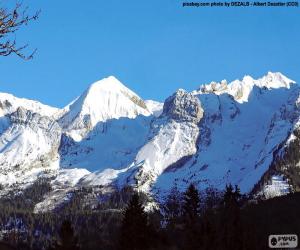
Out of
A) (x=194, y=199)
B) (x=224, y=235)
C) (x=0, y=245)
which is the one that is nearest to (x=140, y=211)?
(x=224, y=235)

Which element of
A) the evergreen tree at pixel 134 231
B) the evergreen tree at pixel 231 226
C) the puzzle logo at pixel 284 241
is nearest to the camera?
the puzzle logo at pixel 284 241

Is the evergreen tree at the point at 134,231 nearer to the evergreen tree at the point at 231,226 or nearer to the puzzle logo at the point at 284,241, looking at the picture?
the evergreen tree at the point at 231,226

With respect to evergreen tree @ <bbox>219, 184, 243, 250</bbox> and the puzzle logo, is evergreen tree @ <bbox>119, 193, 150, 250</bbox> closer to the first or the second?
evergreen tree @ <bbox>219, 184, 243, 250</bbox>

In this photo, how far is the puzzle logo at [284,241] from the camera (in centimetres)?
2072

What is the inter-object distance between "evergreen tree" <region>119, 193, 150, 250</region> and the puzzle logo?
5095cm

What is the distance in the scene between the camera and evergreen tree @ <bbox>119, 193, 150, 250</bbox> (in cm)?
7250

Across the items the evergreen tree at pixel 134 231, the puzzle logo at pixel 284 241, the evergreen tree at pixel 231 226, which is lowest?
the puzzle logo at pixel 284 241

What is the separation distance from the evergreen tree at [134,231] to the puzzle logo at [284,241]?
5095 cm

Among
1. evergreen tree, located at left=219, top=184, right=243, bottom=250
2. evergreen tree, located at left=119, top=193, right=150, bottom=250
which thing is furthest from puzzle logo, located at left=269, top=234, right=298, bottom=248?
evergreen tree, located at left=219, top=184, right=243, bottom=250

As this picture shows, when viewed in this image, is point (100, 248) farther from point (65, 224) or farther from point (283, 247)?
point (283, 247)

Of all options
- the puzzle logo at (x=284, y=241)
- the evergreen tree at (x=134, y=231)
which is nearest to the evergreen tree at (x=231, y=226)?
the evergreen tree at (x=134, y=231)

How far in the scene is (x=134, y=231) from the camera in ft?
242

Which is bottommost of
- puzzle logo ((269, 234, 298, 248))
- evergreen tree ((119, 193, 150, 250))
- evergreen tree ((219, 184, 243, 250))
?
puzzle logo ((269, 234, 298, 248))

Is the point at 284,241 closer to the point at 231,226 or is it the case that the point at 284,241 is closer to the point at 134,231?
the point at 134,231
